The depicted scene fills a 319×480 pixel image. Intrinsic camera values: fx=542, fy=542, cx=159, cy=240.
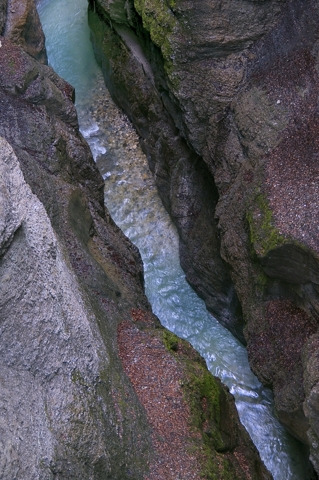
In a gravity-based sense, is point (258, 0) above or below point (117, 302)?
above

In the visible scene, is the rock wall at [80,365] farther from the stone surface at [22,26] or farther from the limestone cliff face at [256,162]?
the stone surface at [22,26]

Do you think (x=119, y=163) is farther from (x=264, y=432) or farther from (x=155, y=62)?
(x=264, y=432)

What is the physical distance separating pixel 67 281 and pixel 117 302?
4.10 ft

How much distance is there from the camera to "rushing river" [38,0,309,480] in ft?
18.5

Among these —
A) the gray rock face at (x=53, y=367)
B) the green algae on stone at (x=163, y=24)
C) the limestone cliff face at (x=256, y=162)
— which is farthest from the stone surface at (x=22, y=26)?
the gray rock face at (x=53, y=367)

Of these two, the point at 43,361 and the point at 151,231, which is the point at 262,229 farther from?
the point at 151,231

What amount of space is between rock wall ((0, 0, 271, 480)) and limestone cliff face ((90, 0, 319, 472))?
2.75 ft

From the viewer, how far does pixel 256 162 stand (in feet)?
16.5

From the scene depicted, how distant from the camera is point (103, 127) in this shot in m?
8.52

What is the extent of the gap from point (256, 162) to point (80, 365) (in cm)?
257

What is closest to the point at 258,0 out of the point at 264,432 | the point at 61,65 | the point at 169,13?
the point at 169,13

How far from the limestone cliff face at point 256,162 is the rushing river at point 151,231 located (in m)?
0.34

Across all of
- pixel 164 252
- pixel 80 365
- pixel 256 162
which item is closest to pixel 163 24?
pixel 256 162

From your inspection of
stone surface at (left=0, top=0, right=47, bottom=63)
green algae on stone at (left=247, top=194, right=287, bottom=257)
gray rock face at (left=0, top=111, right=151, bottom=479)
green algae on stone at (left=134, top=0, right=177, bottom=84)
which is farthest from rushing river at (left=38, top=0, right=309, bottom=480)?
gray rock face at (left=0, top=111, right=151, bottom=479)
